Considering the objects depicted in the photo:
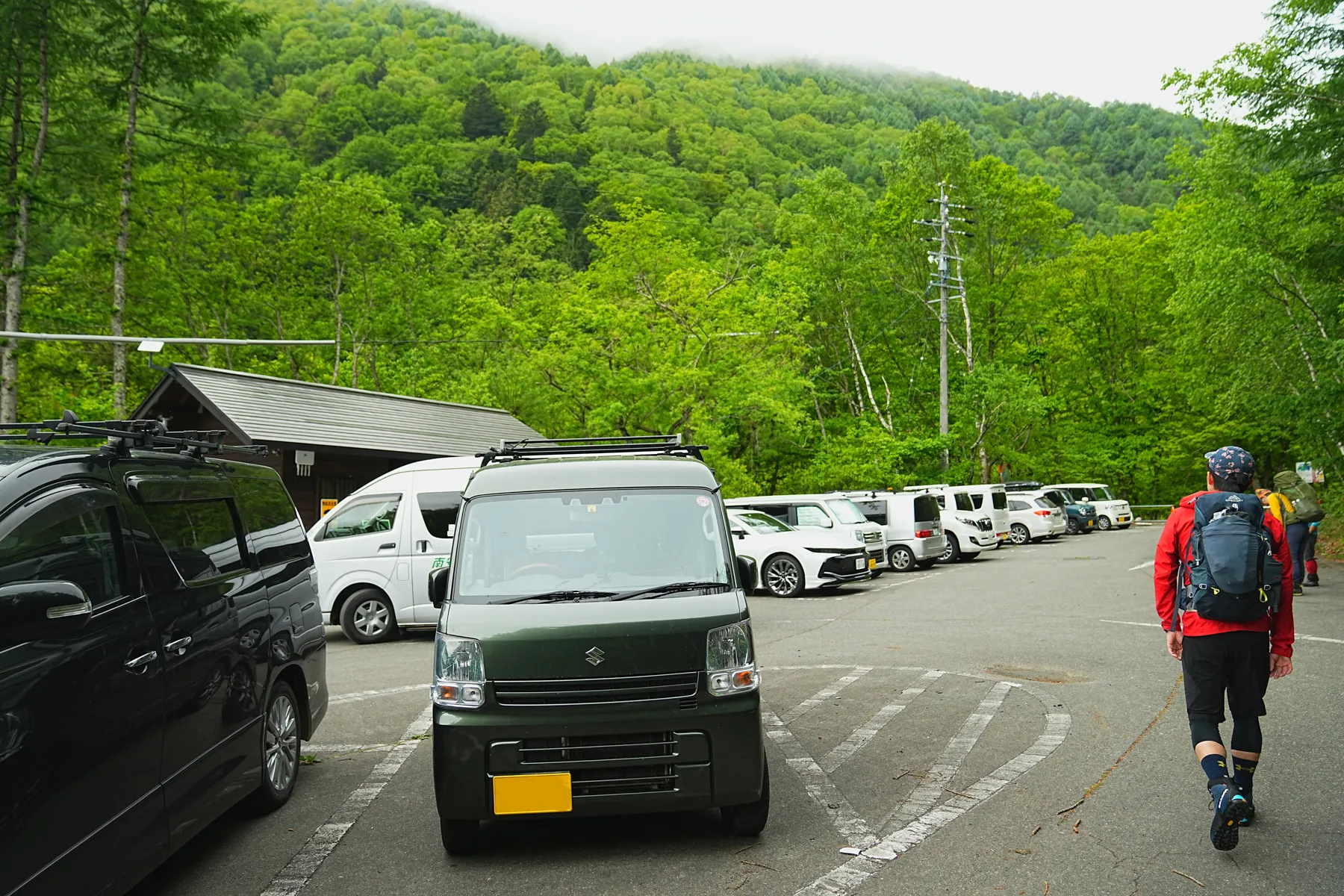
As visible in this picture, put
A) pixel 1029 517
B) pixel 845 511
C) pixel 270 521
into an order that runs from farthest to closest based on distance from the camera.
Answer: pixel 1029 517 → pixel 845 511 → pixel 270 521

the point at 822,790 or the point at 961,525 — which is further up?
the point at 961,525

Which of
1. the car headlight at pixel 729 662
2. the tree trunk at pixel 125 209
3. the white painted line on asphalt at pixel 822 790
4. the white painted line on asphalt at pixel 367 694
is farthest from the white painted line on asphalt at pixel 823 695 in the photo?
the tree trunk at pixel 125 209

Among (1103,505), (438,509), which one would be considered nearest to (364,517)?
(438,509)

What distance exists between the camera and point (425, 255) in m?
41.7

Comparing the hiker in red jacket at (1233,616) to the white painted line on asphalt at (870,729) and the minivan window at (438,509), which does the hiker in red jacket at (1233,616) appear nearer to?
the white painted line on asphalt at (870,729)

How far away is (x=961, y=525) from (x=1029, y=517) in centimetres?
955

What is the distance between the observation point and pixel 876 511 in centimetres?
2469

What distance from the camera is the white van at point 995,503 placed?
29.9 m

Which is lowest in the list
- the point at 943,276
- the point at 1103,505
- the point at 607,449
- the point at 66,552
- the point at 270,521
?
the point at 1103,505

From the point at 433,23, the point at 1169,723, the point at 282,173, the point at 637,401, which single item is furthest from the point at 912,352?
the point at 433,23

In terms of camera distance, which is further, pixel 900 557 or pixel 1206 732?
pixel 900 557

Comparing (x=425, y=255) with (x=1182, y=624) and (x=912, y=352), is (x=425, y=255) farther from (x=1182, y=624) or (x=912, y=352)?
(x=1182, y=624)

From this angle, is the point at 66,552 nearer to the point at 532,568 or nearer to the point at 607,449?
the point at 532,568

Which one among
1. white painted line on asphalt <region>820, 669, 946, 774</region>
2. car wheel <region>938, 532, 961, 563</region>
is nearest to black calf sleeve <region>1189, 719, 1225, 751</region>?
white painted line on asphalt <region>820, 669, 946, 774</region>
